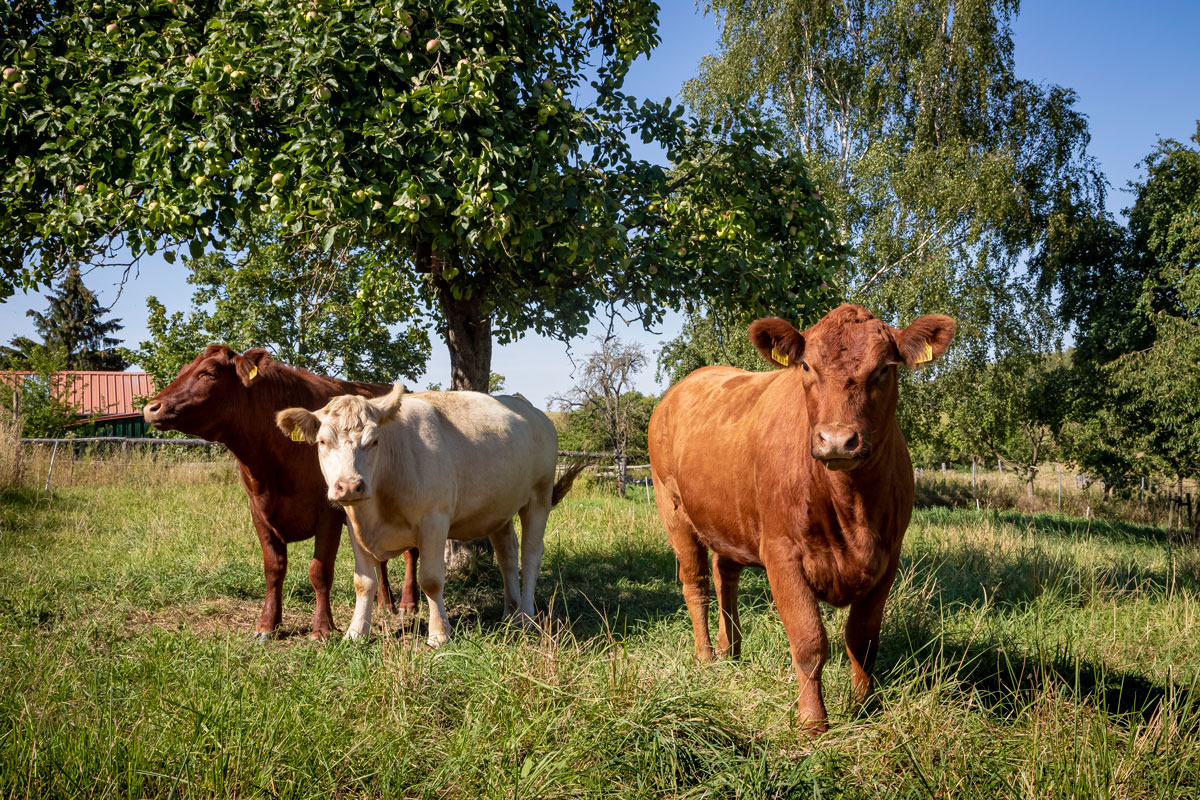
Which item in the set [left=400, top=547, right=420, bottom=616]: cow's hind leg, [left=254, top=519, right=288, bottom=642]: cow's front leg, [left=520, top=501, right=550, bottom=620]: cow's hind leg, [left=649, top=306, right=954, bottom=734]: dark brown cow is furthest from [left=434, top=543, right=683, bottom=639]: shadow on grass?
[left=649, top=306, right=954, bottom=734]: dark brown cow

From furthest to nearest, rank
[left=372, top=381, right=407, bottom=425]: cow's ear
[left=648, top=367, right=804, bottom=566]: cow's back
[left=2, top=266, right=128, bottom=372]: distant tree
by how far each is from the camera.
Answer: [left=2, top=266, right=128, bottom=372]: distant tree < [left=372, top=381, right=407, bottom=425]: cow's ear < [left=648, top=367, right=804, bottom=566]: cow's back

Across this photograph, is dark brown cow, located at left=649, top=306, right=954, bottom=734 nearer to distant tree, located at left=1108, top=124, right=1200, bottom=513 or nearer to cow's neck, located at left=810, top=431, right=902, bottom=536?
cow's neck, located at left=810, top=431, right=902, bottom=536

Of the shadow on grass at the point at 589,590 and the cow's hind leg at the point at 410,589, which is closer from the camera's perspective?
the shadow on grass at the point at 589,590

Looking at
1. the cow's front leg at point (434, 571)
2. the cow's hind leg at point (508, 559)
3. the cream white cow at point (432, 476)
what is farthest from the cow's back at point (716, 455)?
the cow's front leg at point (434, 571)

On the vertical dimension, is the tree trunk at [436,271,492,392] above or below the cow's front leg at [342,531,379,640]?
above

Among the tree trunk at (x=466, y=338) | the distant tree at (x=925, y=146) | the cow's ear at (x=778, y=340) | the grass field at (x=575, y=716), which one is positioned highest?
the distant tree at (x=925, y=146)

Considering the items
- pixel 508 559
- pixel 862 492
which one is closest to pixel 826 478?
pixel 862 492

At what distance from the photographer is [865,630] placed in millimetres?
3877

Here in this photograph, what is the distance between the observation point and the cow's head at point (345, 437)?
499cm

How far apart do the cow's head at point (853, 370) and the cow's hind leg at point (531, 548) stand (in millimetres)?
3841

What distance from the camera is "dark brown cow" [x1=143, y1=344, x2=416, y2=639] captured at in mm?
6117

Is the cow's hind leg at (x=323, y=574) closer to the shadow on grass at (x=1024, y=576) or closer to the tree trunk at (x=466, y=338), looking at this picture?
the tree trunk at (x=466, y=338)

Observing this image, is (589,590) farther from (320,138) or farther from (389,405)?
(320,138)

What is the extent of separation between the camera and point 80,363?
47062 millimetres
